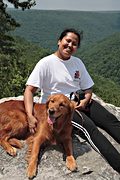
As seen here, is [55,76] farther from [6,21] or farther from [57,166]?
[6,21]

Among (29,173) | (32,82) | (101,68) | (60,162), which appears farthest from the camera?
(101,68)

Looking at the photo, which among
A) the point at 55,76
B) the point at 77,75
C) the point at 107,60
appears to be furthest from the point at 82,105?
the point at 107,60

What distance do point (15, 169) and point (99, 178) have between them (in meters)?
1.04

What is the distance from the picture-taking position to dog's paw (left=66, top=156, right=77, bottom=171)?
4.48m

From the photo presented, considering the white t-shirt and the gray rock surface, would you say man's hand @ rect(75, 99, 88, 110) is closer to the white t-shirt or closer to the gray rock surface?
the white t-shirt

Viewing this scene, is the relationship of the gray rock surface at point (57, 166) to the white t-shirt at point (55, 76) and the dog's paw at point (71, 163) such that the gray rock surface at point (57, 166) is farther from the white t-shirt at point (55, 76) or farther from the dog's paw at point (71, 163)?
the white t-shirt at point (55, 76)

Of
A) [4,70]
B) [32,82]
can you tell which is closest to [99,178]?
[32,82]

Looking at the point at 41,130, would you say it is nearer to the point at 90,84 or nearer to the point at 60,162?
the point at 60,162

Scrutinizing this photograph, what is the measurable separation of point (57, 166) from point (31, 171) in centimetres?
38

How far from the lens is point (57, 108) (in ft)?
→ 14.6

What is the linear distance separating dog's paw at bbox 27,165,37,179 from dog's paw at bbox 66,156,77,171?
1.38 feet

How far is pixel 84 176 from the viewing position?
441 cm

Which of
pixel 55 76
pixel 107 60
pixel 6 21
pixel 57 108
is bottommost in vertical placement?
pixel 107 60

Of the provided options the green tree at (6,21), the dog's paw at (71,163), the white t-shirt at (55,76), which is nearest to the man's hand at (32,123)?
the white t-shirt at (55,76)
